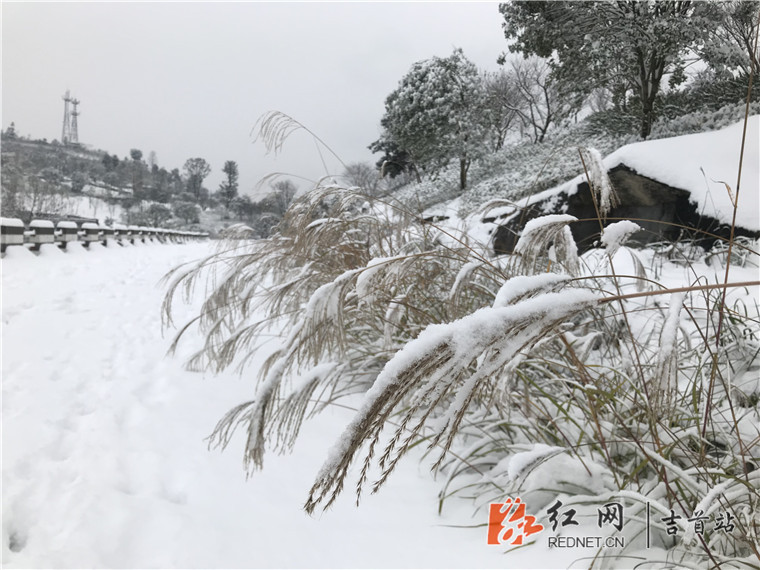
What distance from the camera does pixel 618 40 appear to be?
5328 millimetres

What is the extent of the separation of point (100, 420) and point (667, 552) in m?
1.78

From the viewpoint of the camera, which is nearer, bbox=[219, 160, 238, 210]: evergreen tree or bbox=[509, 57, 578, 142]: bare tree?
bbox=[509, 57, 578, 142]: bare tree

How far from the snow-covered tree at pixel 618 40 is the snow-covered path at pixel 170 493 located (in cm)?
541

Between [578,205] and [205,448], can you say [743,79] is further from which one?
[205,448]

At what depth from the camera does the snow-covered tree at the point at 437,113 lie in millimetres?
9602

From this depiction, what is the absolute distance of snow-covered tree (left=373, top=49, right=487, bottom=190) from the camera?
960 centimetres

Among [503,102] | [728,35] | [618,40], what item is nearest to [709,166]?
[728,35]

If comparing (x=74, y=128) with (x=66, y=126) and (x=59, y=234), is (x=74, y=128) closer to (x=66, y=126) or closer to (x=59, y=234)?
(x=66, y=126)

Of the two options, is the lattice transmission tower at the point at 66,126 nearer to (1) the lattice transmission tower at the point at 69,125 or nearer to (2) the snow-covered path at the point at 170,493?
(1) the lattice transmission tower at the point at 69,125

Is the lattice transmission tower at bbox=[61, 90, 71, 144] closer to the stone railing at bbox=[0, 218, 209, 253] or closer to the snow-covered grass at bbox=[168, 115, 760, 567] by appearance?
the stone railing at bbox=[0, 218, 209, 253]

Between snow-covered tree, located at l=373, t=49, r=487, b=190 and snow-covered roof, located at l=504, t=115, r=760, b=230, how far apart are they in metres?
6.34

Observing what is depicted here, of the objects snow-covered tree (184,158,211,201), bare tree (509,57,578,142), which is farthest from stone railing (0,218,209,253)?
snow-covered tree (184,158,211,201)

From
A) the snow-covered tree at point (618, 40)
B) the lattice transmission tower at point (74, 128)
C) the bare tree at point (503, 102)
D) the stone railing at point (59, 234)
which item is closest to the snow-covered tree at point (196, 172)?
the lattice transmission tower at point (74, 128)

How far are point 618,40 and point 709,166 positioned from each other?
11.6ft
